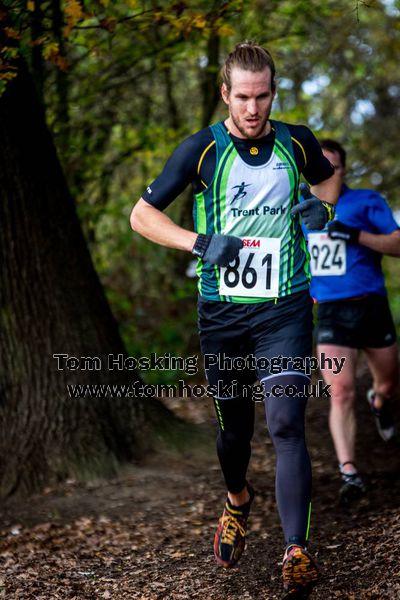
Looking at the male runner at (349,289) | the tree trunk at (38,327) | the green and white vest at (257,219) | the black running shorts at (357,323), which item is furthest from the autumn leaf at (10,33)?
the black running shorts at (357,323)

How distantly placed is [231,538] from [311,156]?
1884 millimetres

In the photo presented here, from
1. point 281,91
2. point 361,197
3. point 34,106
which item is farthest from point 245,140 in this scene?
point 281,91

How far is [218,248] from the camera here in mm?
3389

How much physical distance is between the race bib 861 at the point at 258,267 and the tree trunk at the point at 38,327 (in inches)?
86.9

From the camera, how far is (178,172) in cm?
358

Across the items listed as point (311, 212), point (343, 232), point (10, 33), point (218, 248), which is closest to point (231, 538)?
point (218, 248)

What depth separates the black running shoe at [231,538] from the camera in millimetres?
3908

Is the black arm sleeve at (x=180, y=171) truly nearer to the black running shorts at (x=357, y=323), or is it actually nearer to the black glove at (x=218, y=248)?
the black glove at (x=218, y=248)

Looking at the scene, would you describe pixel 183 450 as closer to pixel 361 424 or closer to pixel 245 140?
pixel 361 424

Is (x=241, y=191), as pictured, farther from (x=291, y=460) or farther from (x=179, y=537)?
(x=179, y=537)

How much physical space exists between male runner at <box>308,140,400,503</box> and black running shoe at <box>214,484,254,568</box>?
148 cm

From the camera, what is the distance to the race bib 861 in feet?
11.7

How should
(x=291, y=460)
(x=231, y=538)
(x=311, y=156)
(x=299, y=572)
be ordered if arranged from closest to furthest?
(x=299, y=572), (x=291, y=460), (x=311, y=156), (x=231, y=538)

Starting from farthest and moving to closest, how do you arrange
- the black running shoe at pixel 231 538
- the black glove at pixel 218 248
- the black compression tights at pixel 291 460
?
the black running shoe at pixel 231 538 → the black glove at pixel 218 248 → the black compression tights at pixel 291 460
